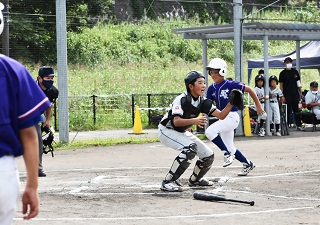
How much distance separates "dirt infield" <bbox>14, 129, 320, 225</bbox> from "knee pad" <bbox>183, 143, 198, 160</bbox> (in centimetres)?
49

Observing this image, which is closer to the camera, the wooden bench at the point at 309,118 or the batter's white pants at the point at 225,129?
the batter's white pants at the point at 225,129

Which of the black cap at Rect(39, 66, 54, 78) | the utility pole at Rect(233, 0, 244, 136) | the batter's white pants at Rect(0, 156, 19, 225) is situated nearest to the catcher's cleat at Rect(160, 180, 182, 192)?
the black cap at Rect(39, 66, 54, 78)

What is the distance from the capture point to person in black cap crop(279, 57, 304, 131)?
74.4 ft

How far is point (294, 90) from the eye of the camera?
22.9 metres

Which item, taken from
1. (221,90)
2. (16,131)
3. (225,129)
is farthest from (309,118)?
(16,131)

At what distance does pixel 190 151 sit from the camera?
34.6ft

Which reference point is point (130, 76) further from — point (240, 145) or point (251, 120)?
point (240, 145)

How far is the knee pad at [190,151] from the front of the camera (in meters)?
10.5

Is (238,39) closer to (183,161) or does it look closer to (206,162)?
(206,162)

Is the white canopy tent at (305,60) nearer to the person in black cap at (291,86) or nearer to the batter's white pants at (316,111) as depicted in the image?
the person in black cap at (291,86)

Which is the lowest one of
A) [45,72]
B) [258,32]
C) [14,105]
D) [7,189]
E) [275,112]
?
[275,112]

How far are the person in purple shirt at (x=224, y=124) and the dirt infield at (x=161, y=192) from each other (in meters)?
0.28

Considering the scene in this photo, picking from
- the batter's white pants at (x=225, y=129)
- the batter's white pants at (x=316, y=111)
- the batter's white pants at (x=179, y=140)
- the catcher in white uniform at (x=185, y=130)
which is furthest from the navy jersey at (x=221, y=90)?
the batter's white pants at (x=316, y=111)

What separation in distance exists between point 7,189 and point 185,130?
6.95 metres
